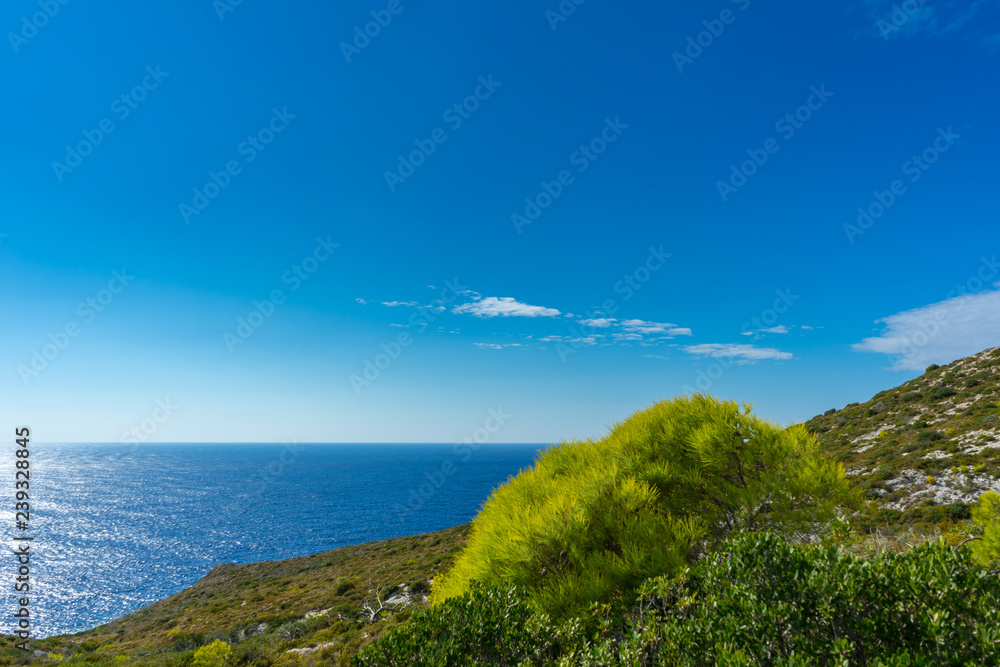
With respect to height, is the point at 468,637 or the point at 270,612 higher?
the point at 468,637

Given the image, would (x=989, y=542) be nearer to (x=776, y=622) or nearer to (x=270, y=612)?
(x=776, y=622)

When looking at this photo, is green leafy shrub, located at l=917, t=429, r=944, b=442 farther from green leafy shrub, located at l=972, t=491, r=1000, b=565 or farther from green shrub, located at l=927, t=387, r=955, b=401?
green leafy shrub, located at l=972, t=491, r=1000, b=565

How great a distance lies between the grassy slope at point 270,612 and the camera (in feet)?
72.9

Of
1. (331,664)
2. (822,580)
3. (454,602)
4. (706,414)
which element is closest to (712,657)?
(822,580)

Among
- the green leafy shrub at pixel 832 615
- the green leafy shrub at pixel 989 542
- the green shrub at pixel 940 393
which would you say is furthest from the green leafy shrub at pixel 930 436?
the green leafy shrub at pixel 832 615

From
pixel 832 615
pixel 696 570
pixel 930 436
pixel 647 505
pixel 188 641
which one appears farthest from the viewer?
pixel 930 436

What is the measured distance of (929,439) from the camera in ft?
92.8

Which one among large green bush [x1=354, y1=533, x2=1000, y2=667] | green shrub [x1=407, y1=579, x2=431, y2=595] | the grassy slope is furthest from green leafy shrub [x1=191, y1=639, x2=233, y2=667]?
large green bush [x1=354, y1=533, x2=1000, y2=667]

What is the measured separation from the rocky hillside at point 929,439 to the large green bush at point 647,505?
A: 1437 cm

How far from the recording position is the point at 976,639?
3.47 metres

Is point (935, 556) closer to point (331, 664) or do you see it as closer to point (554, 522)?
point (554, 522)

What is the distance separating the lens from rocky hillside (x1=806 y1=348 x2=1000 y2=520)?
2117cm

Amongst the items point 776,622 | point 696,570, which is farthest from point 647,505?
point 776,622

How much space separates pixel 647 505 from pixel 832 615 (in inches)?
120
